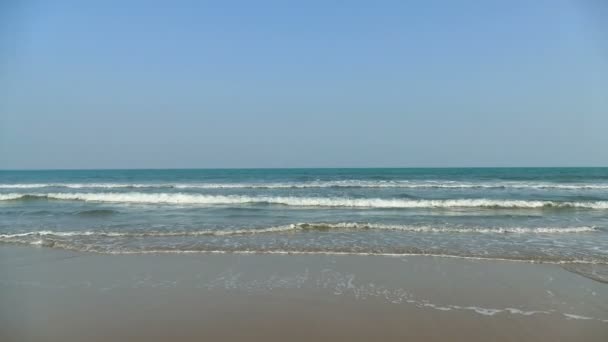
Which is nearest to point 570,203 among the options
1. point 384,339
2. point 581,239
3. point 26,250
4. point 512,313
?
point 581,239

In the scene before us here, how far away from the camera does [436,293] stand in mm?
5395

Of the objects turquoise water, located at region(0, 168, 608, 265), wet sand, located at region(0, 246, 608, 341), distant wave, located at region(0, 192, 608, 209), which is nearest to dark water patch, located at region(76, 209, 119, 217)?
turquoise water, located at region(0, 168, 608, 265)

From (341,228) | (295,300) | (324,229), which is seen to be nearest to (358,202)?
(341,228)

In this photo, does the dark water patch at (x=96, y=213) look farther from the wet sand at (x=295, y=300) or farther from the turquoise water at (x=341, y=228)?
the wet sand at (x=295, y=300)

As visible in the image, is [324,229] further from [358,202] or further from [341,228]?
[358,202]

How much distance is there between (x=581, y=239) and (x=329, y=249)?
22.6ft

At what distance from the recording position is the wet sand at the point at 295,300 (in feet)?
13.4

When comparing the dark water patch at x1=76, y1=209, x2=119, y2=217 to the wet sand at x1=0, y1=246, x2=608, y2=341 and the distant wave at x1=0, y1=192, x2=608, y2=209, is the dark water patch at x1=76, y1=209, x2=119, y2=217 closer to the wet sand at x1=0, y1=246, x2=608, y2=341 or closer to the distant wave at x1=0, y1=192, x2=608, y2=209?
→ the distant wave at x1=0, y1=192, x2=608, y2=209

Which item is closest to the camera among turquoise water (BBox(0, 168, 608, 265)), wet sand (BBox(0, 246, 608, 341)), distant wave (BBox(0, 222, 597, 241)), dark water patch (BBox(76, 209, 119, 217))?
wet sand (BBox(0, 246, 608, 341))

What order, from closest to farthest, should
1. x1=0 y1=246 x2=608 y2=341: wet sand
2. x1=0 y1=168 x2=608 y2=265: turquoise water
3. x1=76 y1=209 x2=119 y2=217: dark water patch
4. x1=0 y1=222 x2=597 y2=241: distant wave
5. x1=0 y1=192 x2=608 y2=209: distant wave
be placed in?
x1=0 y1=246 x2=608 y2=341: wet sand, x1=0 y1=168 x2=608 y2=265: turquoise water, x1=0 y1=222 x2=597 y2=241: distant wave, x1=76 y1=209 x2=119 y2=217: dark water patch, x1=0 y1=192 x2=608 y2=209: distant wave

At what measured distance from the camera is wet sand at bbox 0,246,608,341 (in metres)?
4.07

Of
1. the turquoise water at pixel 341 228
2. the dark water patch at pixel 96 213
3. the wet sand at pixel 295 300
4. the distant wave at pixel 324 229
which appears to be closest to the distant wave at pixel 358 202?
the turquoise water at pixel 341 228

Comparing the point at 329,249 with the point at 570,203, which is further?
the point at 570,203

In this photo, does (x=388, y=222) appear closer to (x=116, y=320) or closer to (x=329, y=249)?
(x=329, y=249)
